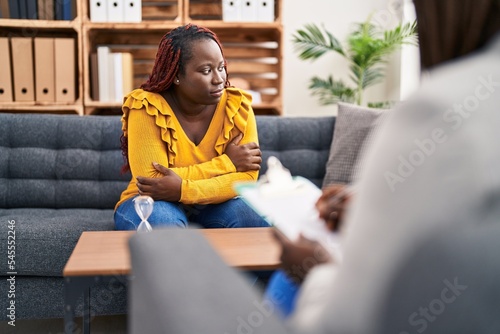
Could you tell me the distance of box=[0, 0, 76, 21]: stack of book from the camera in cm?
346

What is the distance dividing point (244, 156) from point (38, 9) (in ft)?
6.73

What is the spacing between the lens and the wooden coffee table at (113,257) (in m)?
1.27

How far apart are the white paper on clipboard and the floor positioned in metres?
1.32

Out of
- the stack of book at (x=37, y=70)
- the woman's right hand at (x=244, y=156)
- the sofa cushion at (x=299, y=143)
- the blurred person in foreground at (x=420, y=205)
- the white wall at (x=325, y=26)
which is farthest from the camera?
the white wall at (x=325, y=26)

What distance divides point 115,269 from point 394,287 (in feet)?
2.71

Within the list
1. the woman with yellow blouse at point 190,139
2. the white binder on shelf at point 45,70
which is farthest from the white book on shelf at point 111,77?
the woman with yellow blouse at point 190,139

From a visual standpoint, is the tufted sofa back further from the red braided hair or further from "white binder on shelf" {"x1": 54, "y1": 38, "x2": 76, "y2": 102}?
"white binder on shelf" {"x1": 54, "y1": 38, "x2": 76, "y2": 102}

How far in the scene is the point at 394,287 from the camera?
22.0 inches

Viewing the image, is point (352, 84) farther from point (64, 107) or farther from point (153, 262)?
point (153, 262)

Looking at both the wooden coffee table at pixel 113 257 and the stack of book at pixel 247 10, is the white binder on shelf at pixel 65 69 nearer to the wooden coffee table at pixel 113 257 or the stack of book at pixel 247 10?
the stack of book at pixel 247 10

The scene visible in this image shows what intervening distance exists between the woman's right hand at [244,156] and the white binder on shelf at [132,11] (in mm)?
1715

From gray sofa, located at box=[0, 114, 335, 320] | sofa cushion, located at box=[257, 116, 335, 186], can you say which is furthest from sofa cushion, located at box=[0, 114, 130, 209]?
sofa cushion, located at box=[257, 116, 335, 186]

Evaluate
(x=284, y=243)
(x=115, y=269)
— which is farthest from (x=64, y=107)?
(x=284, y=243)

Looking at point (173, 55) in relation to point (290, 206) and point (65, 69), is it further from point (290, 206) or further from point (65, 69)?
point (65, 69)
